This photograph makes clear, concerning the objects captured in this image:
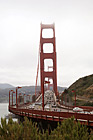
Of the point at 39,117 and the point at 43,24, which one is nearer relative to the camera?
the point at 39,117

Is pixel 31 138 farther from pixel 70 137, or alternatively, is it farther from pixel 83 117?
pixel 83 117

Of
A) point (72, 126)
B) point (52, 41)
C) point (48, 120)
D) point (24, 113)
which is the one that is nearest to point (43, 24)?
point (52, 41)

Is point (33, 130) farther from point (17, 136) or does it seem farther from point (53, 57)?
point (53, 57)

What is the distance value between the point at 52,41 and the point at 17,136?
252ft

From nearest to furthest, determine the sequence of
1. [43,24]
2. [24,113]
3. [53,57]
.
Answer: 1. [24,113]
2. [53,57]
3. [43,24]

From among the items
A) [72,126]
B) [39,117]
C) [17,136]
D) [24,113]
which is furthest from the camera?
[24,113]

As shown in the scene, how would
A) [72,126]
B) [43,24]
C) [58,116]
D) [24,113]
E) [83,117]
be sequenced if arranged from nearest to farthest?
[72,126]
[83,117]
[58,116]
[24,113]
[43,24]

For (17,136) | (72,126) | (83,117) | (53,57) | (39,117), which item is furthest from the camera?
(53,57)

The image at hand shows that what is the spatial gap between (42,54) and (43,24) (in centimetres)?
1901

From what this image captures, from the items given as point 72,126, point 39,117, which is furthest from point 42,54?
point 72,126

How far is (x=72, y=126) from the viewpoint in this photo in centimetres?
1398

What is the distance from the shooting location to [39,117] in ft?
88.1

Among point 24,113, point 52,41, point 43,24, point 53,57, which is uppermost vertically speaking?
point 43,24

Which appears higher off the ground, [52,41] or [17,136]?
[52,41]
